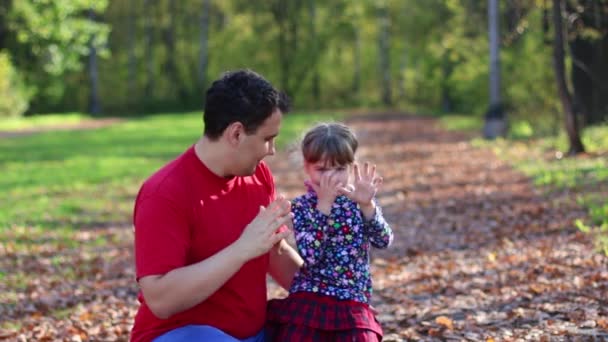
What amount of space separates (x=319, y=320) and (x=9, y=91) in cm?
4274

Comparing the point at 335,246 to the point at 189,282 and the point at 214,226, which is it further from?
the point at 189,282

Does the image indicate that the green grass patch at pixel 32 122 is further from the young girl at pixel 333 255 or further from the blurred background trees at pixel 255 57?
the young girl at pixel 333 255

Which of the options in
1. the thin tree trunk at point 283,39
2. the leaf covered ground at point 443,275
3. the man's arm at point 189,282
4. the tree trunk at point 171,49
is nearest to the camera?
the man's arm at point 189,282

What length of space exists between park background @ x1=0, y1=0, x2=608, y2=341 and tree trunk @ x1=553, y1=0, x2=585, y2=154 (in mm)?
30

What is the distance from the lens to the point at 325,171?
4.65 meters

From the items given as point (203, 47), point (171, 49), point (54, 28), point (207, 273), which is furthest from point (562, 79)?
point (171, 49)

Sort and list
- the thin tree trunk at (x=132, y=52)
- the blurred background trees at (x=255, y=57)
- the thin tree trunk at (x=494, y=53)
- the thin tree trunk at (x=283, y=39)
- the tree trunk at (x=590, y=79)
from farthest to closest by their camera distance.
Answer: the thin tree trunk at (x=132, y=52)
the thin tree trunk at (x=283, y=39)
the blurred background trees at (x=255, y=57)
the thin tree trunk at (x=494, y=53)
the tree trunk at (x=590, y=79)

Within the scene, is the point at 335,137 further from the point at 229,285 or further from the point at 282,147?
the point at 282,147

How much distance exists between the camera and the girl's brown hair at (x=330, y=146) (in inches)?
183

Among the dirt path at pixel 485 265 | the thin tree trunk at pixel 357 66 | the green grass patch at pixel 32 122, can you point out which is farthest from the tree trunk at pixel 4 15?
the thin tree trunk at pixel 357 66

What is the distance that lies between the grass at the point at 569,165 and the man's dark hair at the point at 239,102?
597 centimetres

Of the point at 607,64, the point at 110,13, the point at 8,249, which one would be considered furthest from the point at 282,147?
the point at 110,13

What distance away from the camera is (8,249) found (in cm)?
1094

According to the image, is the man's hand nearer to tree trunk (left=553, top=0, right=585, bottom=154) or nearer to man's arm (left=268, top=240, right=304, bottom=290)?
man's arm (left=268, top=240, right=304, bottom=290)
